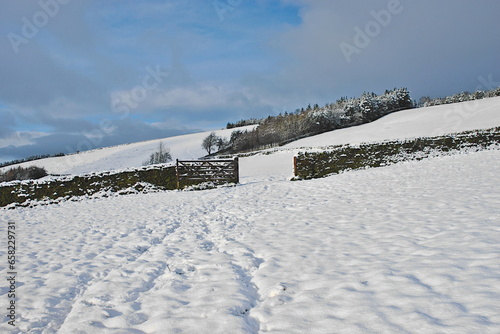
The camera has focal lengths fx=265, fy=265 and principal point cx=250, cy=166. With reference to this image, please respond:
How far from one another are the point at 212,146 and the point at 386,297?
251ft

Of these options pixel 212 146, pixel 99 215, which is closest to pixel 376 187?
pixel 99 215

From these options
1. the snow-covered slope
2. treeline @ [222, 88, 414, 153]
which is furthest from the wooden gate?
treeline @ [222, 88, 414, 153]

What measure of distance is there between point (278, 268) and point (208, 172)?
15534mm

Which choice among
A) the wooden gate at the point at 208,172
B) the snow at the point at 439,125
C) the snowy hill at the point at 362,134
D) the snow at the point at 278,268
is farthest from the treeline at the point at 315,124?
the snow at the point at 278,268

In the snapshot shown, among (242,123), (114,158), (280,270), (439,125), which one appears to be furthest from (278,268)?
(242,123)

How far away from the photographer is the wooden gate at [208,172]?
65.2 ft

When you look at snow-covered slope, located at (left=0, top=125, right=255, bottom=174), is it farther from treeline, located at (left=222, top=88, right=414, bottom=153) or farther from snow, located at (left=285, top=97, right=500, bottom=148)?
snow, located at (left=285, top=97, right=500, bottom=148)

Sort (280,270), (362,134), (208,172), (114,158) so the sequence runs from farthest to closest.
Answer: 1. (114,158)
2. (362,134)
3. (208,172)
4. (280,270)

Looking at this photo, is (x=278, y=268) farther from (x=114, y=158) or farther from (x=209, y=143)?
(x=209, y=143)

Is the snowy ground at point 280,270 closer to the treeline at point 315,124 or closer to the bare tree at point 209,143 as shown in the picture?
the treeline at point 315,124

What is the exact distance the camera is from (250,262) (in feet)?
18.2

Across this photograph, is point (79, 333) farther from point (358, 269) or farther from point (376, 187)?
point (376, 187)

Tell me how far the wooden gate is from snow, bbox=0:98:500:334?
8.72 metres

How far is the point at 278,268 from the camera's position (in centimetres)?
510
